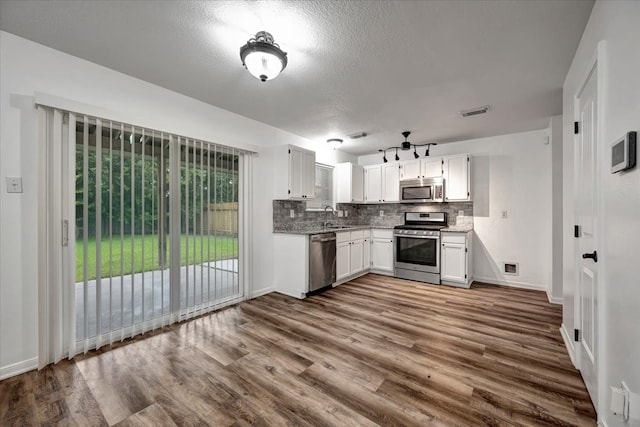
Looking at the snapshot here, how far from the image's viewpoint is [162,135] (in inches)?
110

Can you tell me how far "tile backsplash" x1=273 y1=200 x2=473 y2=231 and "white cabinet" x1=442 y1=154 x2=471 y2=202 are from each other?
36cm

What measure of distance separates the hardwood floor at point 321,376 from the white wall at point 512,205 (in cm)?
143

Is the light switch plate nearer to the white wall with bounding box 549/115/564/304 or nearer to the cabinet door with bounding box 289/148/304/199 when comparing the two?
the cabinet door with bounding box 289/148/304/199

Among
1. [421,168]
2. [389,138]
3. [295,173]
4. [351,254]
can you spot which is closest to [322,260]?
[351,254]

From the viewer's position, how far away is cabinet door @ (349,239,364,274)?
4832 millimetres

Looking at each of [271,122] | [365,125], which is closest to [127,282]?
[271,122]

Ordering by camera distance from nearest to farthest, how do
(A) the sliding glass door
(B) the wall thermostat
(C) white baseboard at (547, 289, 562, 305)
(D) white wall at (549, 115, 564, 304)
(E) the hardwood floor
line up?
(B) the wall thermostat, (E) the hardwood floor, (A) the sliding glass door, (D) white wall at (549, 115, 564, 304), (C) white baseboard at (547, 289, 562, 305)

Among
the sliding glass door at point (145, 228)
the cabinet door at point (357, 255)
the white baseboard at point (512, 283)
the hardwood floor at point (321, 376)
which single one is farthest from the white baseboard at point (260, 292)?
the white baseboard at point (512, 283)

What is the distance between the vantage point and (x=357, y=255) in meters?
4.98

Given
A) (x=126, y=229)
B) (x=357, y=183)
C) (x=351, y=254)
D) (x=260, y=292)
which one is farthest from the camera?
(x=357, y=183)

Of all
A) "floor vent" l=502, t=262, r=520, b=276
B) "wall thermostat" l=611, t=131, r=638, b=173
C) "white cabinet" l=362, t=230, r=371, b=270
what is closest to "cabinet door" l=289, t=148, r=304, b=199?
"white cabinet" l=362, t=230, r=371, b=270

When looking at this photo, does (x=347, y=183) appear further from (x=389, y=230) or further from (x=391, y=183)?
(x=389, y=230)

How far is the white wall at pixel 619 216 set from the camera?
43.1 inches

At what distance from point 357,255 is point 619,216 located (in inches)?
153
